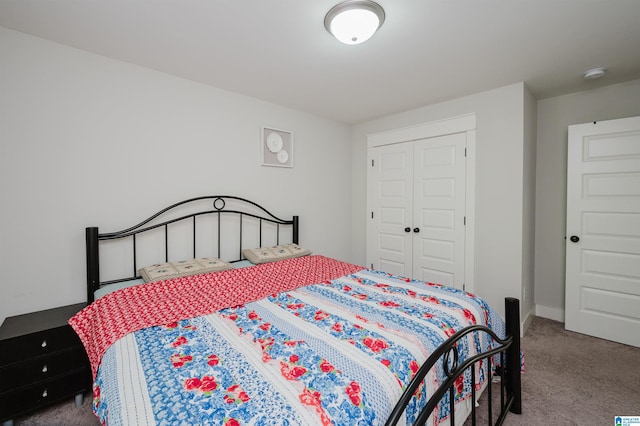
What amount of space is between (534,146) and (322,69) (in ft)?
8.20

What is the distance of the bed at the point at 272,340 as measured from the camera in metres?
0.92

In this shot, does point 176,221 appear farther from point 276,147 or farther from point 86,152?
point 276,147

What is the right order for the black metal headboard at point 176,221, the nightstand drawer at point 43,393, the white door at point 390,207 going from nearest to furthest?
the nightstand drawer at point 43,393 < the black metal headboard at point 176,221 < the white door at point 390,207

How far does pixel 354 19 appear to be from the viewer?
5.28ft

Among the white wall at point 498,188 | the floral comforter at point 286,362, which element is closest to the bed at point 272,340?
the floral comforter at point 286,362

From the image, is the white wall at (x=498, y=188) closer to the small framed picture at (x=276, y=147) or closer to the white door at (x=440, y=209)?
the white door at (x=440, y=209)

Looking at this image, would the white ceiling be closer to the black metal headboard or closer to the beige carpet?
the black metal headboard

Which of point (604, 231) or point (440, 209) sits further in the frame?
point (440, 209)

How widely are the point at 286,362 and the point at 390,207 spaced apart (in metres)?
2.87

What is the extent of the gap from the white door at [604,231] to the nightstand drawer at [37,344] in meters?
4.22

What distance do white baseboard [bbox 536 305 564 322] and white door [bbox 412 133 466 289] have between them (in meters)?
1.03

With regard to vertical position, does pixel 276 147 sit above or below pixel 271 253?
above

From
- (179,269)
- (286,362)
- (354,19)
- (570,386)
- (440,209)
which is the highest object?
(354,19)

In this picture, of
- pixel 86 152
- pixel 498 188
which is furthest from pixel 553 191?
pixel 86 152
